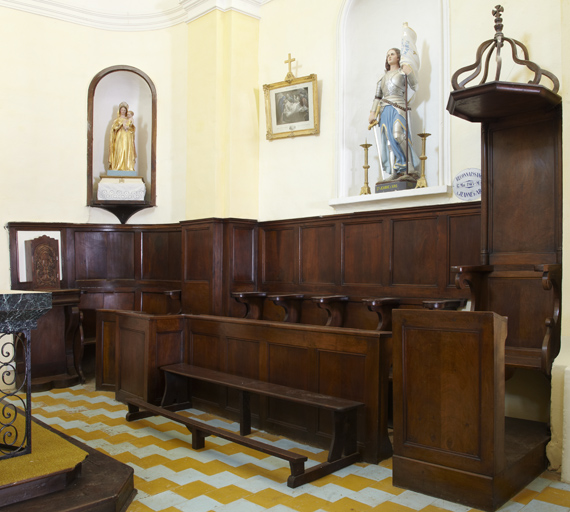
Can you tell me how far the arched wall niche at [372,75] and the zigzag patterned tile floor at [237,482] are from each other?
2548mm

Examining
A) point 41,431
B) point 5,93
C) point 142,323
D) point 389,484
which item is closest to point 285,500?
point 389,484

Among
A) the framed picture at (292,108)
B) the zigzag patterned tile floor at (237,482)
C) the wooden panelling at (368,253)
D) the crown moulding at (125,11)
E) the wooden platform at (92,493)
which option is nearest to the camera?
the wooden platform at (92,493)

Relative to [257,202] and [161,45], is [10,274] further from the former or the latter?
[161,45]

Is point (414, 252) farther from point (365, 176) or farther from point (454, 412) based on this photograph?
point (454, 412)

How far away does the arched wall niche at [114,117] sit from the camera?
685cm

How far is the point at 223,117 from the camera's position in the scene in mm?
6176

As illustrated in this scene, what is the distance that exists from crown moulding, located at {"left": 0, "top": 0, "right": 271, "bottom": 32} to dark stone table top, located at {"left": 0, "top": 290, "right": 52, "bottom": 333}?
14.6ft

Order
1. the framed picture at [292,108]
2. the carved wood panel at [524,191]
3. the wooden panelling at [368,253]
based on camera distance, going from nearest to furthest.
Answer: the carved wood panel at [524,191]
the wooden panelling at [368,253]
the framed picture at [292,108]

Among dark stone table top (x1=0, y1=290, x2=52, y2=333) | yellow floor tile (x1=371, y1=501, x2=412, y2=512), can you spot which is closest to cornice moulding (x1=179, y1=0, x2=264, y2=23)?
dark stone table top (x1=0, y1=290, x2=52, y2=333)

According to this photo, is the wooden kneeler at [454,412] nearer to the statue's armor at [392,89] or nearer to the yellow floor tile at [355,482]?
the yellow floor tile at [355,482]

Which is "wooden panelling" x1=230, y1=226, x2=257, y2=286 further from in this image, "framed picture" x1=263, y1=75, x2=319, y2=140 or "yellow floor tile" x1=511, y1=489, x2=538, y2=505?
"yellow floor tile" x1=511, y1=489, x2=538, y2=505

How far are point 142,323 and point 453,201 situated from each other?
9.88 feet

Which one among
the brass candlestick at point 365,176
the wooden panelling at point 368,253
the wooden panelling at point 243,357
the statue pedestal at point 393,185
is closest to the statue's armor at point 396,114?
the statue pedestal at point 393,185

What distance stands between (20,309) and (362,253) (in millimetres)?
3200
